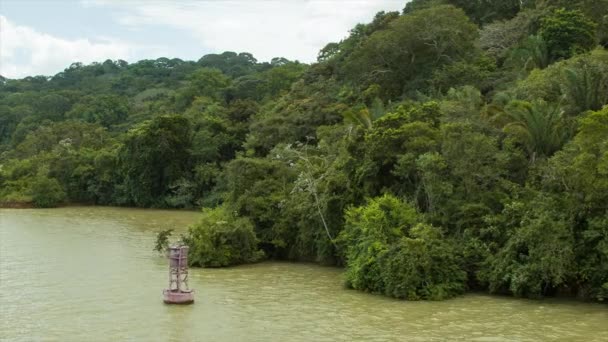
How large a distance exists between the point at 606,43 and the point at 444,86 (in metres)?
8.69

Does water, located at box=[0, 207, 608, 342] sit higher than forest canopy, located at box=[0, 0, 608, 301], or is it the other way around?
forest canopy, located at box=[0, 0, 608, 301]

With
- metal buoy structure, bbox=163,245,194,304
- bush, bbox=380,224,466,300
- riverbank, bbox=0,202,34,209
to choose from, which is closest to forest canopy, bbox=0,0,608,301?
bush, bbox=380,224,466,300

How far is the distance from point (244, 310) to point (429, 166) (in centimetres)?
635

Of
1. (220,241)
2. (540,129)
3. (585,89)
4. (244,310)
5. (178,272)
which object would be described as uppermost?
(585,89)

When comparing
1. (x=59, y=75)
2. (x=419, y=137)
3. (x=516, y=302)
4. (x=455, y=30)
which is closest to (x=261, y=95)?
(x=455, y=30)

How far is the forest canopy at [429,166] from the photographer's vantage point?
16.7 meters

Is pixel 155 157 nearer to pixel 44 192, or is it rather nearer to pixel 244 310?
pixel 44 192

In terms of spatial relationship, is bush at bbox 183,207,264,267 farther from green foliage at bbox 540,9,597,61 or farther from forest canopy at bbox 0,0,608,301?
green foliage at bbox 540,9,597,61

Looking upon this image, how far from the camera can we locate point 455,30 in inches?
1340

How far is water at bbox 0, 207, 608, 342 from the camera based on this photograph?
13.9m

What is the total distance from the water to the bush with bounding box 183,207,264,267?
47 centimetres

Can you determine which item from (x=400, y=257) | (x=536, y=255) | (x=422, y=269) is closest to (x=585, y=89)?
(x=536, y=255)

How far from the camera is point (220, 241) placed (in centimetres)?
2198

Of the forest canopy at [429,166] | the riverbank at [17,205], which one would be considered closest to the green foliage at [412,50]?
the forest canopy at [429,166]
